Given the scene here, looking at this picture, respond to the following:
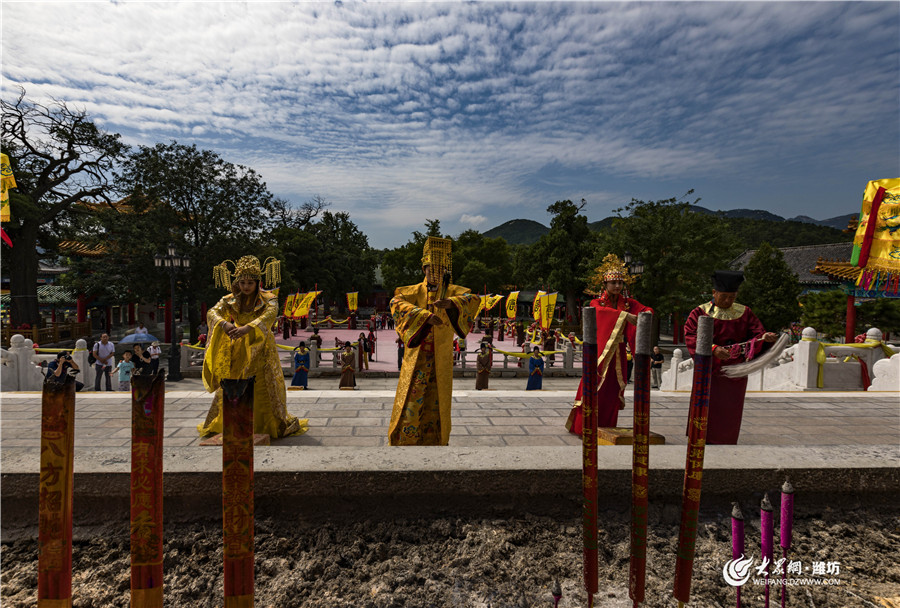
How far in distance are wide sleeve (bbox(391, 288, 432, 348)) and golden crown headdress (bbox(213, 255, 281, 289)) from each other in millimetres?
1529

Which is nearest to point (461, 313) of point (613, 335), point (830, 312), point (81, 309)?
point (613, 335)

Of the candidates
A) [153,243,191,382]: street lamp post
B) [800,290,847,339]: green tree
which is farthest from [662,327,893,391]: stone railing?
[153,243,191,382]: street lamp post

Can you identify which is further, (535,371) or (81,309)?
(81,309)

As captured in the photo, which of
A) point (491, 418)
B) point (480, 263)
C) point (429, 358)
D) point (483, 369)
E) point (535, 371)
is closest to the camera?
point (429, 358)

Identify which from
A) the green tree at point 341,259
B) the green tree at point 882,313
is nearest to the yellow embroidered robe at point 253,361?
the green tree at point 882,313

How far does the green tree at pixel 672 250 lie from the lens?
22859 millimetres

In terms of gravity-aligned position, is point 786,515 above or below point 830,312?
below

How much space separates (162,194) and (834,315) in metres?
29.5

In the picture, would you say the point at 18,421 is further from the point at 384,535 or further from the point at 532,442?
the point at 532,442

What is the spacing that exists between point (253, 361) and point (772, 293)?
27.6 meters

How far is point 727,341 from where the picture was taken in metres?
4.43

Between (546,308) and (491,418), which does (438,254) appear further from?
(546,308)

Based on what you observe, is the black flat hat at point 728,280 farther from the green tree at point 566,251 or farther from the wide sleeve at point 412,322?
the green tree at point 566,251

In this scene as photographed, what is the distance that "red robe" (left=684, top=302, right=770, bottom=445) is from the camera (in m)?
4.42
